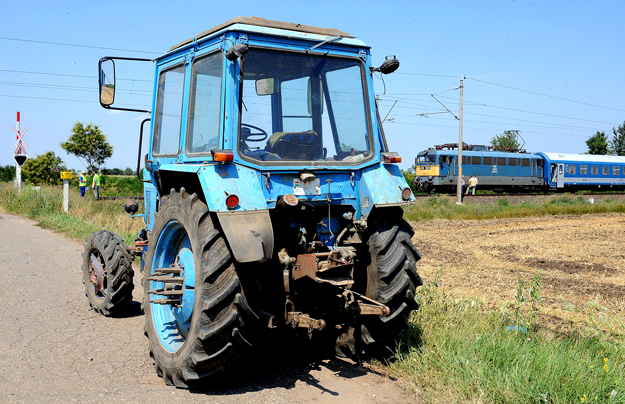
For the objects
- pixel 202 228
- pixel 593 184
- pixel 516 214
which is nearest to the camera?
pixel 202 228

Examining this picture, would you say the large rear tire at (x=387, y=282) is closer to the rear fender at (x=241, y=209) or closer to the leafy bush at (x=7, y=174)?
the rear fender at (x=241, y=209)

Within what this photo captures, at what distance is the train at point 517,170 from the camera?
4078cm

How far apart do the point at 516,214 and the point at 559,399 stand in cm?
2027

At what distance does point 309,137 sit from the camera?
4.80 m

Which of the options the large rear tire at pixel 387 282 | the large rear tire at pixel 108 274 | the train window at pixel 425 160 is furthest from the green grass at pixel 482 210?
the large rear tire at pixel 387 282

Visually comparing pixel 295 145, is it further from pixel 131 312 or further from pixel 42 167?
pixel 42 167

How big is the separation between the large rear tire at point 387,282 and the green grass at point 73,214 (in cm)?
784

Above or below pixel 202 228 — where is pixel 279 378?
below

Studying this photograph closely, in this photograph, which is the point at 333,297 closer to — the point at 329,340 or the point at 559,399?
the point at 329,340

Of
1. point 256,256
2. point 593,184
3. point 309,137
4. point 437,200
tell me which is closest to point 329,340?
point 256,256

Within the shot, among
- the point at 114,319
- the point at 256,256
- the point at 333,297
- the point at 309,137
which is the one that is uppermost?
the point at 309,137

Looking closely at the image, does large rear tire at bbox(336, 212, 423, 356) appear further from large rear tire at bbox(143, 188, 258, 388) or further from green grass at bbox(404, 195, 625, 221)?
green grass at bbox(404, 195, 625, 221)

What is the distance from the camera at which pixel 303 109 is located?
16.1 ft

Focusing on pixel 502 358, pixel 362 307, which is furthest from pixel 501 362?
pixel 362 307
